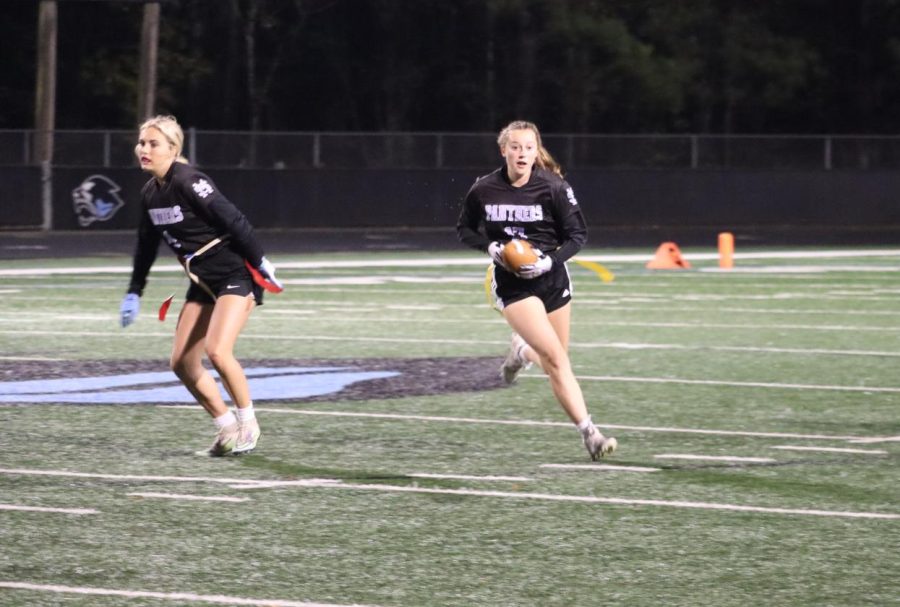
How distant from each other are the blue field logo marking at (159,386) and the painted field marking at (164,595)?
5.08 meters

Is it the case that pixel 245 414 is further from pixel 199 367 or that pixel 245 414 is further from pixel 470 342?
pixel 470 342

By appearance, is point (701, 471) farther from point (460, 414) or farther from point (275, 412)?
point (275, 412)

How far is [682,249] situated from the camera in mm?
32438

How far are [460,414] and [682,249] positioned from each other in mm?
22124

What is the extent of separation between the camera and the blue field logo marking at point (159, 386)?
37.6 ft

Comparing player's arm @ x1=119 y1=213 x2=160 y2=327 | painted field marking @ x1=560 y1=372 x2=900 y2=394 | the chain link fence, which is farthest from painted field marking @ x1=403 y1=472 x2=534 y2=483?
the chain link fence

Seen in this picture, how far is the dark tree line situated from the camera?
2018 inches

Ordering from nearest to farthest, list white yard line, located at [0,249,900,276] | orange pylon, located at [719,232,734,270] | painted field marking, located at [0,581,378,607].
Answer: painted field marking, located at [0,581,378,607] < white yard line, located at [0,249,900,276] < orange pylon, located at [719,232,734,270]

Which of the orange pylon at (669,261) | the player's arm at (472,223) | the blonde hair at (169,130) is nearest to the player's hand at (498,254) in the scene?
the player's arm at (472,223)

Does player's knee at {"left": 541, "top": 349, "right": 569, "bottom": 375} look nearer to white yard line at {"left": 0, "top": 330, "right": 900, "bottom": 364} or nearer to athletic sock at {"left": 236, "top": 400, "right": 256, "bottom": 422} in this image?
athletic sock at {"left": 236, "top": 400, "right": 256, "bottom": 422}

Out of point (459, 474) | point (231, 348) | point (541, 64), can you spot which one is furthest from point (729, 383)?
point (541, 64)

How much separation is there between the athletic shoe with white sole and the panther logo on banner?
27.2m

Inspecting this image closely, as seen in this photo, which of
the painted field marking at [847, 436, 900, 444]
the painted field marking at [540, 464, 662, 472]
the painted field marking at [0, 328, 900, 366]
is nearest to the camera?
the painted field marking at [540, 464, 662, 472]

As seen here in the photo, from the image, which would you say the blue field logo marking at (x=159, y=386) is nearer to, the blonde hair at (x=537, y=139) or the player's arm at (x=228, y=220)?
the player's arm at (x=228, y=220)
